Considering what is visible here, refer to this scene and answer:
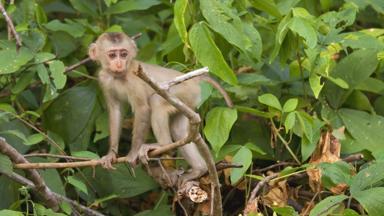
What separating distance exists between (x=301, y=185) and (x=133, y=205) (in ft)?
4.71

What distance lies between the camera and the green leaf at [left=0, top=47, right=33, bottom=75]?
6898 millimetres

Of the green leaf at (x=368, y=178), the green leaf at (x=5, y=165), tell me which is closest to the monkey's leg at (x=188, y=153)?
the green leaf at (x=5, y=165)

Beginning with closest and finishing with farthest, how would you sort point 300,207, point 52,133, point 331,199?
1. point 331,199
2. point 300,207
3. point 52,133

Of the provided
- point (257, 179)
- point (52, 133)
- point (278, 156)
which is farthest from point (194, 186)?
point (52, 133)

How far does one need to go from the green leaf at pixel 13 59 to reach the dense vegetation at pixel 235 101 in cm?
1

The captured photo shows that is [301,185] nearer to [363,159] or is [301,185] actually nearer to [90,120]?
[363,159]

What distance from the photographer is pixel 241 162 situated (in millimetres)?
6324

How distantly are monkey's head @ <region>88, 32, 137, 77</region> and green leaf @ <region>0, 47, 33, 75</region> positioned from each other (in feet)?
1.85

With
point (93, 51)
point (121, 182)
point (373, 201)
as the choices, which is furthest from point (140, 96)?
point (373, 201)

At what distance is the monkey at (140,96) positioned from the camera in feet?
23.3

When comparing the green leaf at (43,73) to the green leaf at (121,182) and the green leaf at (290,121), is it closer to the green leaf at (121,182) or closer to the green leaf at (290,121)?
the green leaf at (121,182)

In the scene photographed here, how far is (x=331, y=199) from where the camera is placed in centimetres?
584

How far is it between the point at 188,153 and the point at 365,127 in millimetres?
1367

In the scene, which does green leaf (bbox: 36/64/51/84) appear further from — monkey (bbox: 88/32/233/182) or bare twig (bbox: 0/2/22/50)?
monkey (bbox: 88/32/233/182)
